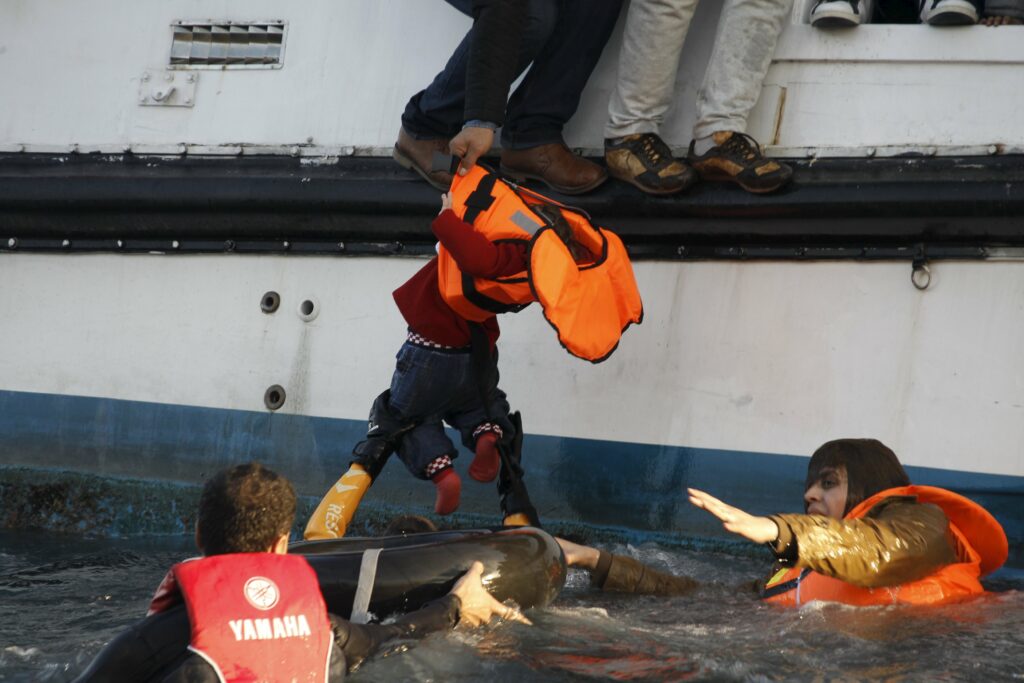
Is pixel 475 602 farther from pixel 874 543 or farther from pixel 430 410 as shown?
pixel 430 410

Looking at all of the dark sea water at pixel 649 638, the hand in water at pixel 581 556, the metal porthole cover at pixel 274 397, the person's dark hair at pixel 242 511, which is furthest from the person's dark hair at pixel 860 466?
the metal porthole cover at pixel 274 397

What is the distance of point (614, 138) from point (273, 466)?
1514mm

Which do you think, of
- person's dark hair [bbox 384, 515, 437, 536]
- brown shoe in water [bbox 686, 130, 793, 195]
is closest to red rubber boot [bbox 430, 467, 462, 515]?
person's dark hair [bbox 384, 515, 437, 536]

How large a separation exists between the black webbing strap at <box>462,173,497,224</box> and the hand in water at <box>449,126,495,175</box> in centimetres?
16

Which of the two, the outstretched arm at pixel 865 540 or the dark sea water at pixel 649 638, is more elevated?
the outstretched arm at pixel 865 540

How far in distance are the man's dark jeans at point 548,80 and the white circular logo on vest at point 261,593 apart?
6.69ft

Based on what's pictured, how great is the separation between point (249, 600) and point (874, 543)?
1433 mm

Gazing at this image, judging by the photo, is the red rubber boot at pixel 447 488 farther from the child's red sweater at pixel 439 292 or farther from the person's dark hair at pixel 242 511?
the person's dark hair at pixel 242 511

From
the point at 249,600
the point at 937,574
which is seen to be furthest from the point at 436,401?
the point at 249,600

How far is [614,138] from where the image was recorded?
4.05 m

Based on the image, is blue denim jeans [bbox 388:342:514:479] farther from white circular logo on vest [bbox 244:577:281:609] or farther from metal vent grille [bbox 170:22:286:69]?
white circular logo on vest [bbox 244:577:281:609]

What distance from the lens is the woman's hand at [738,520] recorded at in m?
2.65

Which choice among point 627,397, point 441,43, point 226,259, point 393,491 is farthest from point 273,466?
point 441,43

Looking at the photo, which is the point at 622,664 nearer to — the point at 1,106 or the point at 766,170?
the point at 766,170
